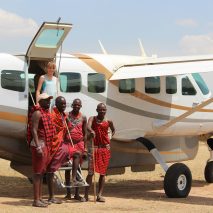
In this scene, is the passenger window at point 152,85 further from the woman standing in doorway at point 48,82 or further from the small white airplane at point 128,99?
the woman standing in doorway at point 48,82

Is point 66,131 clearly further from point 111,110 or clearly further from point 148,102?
point 148,102

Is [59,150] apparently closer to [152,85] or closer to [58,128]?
[58,128]

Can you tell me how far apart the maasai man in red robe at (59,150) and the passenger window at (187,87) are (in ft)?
14.3

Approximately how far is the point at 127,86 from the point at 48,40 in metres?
2.66

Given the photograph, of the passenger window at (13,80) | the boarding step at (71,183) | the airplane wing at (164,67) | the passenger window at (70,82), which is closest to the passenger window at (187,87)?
the airplane wing at (164,67)

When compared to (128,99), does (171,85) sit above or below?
above

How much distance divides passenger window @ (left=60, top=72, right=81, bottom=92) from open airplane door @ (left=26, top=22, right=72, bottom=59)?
2.04 ft

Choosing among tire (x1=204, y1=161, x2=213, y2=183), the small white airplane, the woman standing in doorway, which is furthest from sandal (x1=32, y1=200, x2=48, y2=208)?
tire (x1=204, y1=161, x2=213, y2=183)

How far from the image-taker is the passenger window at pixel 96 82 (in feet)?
48.8

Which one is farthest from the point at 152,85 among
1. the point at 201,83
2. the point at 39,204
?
the point at 39,204

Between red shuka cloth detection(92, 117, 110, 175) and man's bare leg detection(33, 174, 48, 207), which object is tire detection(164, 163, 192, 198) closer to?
red shuka cloth detection(92, 117, 110, 175)

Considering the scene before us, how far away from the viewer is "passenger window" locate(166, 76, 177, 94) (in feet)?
53.2

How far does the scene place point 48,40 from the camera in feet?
45.1

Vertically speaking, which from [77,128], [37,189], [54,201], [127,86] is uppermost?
[127,86]
